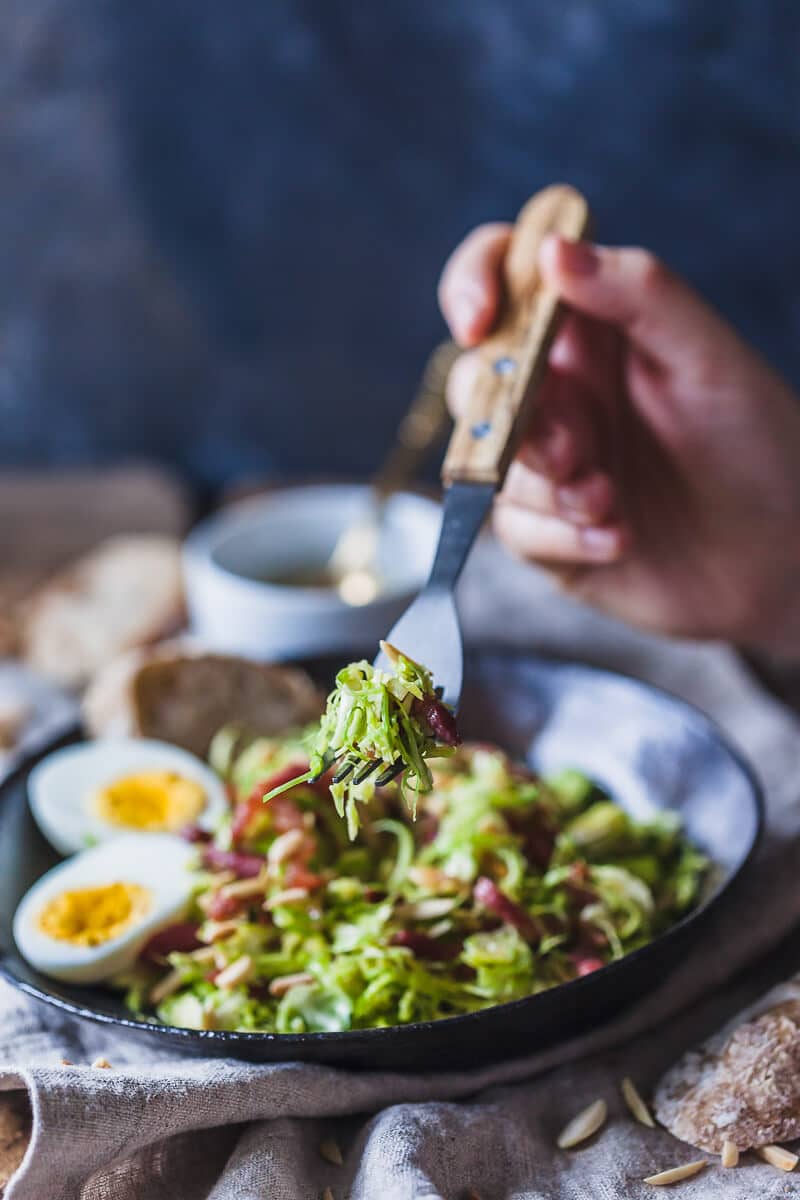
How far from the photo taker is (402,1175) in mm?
1689

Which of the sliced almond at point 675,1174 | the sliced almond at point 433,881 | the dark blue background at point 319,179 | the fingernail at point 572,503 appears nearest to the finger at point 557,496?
the fingernail at point 572,503

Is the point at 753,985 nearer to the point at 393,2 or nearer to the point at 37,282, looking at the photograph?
the point at 393,2

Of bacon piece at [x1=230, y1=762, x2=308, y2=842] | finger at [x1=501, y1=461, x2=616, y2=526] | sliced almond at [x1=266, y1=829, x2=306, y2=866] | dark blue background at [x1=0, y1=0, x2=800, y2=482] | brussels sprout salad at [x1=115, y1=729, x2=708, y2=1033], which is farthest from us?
dark blue background at [x1=0, y1=0, x2=800, y2=482]

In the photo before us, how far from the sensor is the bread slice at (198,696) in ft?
9.01

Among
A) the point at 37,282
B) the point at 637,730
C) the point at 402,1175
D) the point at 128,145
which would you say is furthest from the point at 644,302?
the point at 37,282

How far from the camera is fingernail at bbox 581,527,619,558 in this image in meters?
2.66

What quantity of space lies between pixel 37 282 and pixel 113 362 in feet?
1.22

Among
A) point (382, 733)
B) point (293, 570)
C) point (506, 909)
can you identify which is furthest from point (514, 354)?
point (293, 570)

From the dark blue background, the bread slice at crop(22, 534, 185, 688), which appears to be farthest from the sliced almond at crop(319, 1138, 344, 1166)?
the dark blue background

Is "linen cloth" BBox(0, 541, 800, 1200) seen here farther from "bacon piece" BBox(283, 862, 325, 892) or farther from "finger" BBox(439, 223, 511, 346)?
"finger" BBox(439, 223, 511, 346)

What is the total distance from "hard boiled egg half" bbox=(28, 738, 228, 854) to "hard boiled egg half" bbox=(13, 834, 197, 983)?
9cm

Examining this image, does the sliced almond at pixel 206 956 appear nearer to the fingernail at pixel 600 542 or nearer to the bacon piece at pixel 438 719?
the bacon piece at pixel 438 719

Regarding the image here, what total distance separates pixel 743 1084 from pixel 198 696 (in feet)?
4.75

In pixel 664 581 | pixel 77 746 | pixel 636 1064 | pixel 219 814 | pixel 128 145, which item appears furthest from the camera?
pixel 128 145
